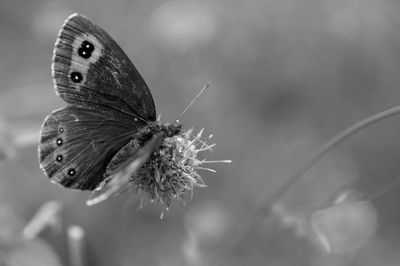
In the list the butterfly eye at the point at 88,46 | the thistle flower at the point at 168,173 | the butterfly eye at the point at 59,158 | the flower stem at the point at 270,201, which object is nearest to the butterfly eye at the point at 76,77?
the butterfly eye at the point at 88,46

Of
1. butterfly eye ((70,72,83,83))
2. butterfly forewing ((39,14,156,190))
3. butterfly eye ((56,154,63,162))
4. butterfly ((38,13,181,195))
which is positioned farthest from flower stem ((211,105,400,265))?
butterfly eye ((70,72,83,83))

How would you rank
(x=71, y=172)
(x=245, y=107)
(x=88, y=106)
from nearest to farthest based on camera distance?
1. (x=71, y=172)
2. (x=88, y=106)
3. (x=245, y=107)

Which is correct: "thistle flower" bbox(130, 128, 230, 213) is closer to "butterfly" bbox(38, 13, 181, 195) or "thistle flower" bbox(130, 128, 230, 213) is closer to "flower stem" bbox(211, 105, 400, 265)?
"butterfly" bbox(38, 13, 181, 195)

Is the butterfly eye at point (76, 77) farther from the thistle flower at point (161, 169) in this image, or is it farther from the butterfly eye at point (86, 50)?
the thistle flower at point (161, 169)

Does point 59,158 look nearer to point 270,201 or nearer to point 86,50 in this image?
point 86,50

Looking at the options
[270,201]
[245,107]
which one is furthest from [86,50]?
[245,107]
